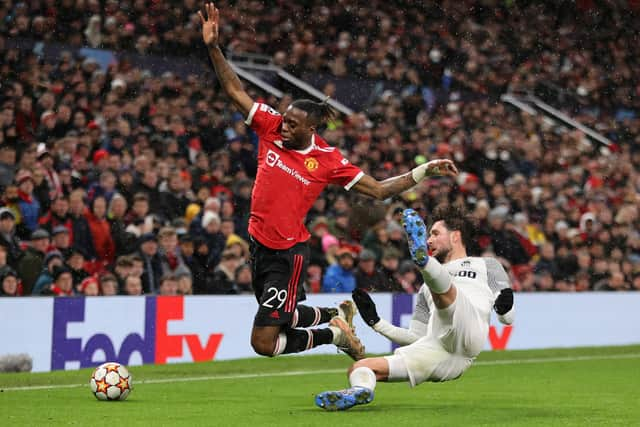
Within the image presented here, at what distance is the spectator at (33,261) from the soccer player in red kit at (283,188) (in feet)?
13.7

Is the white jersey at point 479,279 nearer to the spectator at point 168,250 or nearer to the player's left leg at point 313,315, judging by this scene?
the player's left leg at point 313,315

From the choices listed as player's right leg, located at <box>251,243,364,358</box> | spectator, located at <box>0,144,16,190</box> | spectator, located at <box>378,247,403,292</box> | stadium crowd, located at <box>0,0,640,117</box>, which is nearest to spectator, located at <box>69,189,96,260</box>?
spectator, located at <box>0,144,16,190</box>

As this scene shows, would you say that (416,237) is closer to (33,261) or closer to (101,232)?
(33,261)

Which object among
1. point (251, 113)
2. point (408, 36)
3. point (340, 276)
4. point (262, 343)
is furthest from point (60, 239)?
point (408, 36)

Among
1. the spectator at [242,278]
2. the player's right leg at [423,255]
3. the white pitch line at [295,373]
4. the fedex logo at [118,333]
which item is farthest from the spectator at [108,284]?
the player's right leg at [423,255]

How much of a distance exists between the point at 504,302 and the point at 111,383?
3040mm

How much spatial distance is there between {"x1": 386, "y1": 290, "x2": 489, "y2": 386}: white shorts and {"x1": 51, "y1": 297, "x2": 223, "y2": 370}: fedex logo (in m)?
5.34

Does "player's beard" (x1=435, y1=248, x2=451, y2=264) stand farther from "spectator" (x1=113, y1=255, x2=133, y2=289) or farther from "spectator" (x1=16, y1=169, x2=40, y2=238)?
"spectator" (x1=16, y1=169, x2=40, y2=238)

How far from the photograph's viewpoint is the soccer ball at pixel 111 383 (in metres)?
8.82

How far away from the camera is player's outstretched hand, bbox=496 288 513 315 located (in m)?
7.95

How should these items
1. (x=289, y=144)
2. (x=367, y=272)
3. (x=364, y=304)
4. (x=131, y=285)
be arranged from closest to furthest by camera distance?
1. (x=364, y=304)
2. (x=289, y=144)
3. (x=131, y=285)
4. (x=367, y=272)

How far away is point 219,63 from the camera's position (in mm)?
8594

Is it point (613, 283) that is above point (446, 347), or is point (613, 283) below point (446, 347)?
below

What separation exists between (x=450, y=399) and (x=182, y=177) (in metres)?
6.83
